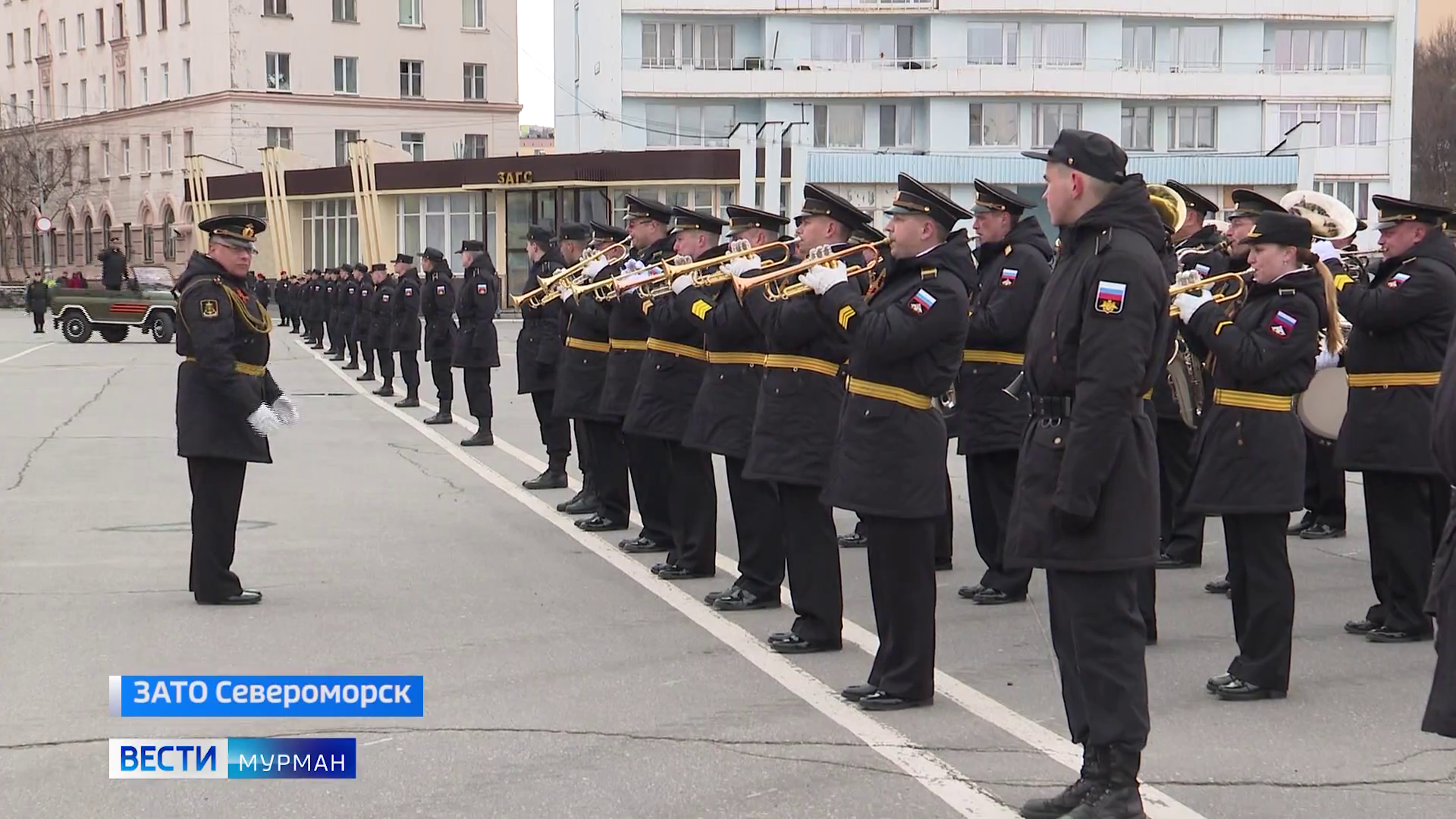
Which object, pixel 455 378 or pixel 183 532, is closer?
pixel 183 532

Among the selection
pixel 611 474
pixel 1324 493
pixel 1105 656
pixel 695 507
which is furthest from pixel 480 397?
pixel 1105 656

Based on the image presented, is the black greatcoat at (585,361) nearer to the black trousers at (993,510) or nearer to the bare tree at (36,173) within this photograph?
the black trousers at (993,510)

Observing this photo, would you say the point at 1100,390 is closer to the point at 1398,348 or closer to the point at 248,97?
the point at 1398,348

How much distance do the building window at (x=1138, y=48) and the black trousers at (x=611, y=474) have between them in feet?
177

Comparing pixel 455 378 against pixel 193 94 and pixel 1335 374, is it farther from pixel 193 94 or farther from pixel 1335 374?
pixel 193 94

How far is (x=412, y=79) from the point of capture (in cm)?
7625

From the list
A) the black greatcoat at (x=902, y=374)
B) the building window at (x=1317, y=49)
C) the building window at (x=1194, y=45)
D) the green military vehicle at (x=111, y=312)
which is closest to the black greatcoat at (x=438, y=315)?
the black greatcoat at (x=902, y=374)

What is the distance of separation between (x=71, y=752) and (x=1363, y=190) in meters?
63.7

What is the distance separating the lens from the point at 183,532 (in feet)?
37.0

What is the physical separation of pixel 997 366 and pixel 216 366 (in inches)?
159

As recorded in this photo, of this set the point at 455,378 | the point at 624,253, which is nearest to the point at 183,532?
the point at 624,253

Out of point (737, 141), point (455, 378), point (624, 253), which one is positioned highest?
point (737, 141)

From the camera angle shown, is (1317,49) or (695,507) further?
(1317,49)

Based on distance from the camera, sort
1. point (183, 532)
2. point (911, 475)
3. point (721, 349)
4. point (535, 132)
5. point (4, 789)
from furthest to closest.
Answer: point (535, 132), point (183, 532), point (721, 349), point (911, 475), point (4, 789)
